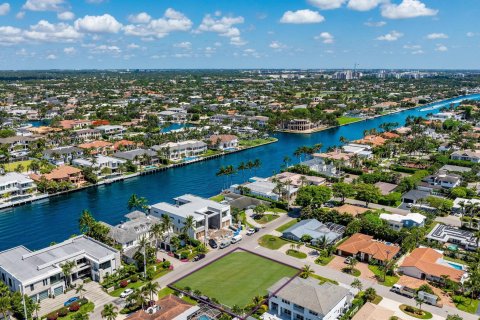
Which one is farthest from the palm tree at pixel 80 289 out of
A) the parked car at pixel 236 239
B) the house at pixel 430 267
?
the house at pixel 430 267

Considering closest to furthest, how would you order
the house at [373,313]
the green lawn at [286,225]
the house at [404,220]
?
the house at [373,313]
the house at [404,220]
the green lawn at [286,225]

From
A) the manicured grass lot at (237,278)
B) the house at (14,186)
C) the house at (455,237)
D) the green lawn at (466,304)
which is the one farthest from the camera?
the house at (14,186)

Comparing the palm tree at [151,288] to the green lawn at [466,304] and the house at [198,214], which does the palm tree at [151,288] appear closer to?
the house at [198,214]

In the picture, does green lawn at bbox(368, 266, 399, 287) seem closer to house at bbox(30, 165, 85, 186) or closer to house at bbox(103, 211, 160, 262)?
house at bbox(103, 211, 160, 262)

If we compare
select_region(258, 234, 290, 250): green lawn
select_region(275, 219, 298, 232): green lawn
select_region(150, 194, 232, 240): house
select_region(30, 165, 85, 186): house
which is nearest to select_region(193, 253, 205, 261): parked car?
select_region(150, 194, 232, 240): house

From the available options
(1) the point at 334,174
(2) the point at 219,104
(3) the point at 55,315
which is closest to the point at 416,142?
(1) the point at 334,174

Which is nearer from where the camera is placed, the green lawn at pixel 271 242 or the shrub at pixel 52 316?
the shrub at pixel 52 316
